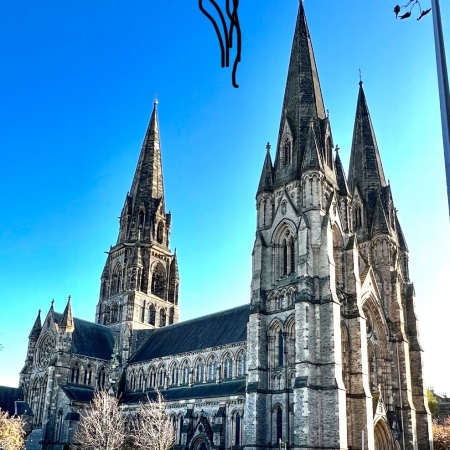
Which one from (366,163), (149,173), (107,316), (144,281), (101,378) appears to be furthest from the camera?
(149,173)

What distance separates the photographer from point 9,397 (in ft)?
184

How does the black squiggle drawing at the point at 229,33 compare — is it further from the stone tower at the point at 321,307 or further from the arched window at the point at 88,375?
the arched window at the point at 88,375

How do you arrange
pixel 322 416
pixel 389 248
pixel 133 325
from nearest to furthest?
pixel 322 416 < pixel 389 248 < pixel 133 325

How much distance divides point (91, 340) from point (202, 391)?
1865 cm

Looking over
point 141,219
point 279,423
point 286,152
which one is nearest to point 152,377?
point 141,219

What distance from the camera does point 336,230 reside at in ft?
137

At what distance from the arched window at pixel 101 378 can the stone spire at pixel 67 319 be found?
19.2 ft

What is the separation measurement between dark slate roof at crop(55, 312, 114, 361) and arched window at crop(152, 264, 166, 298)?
290 inches

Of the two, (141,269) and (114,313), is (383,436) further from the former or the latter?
(114,313)

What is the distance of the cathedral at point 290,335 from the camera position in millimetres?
34875

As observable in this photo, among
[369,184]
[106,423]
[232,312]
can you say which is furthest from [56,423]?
[369,184]

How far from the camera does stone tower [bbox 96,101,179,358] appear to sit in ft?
200

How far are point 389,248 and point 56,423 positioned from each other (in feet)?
117

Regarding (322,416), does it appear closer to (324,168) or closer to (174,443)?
(174,443)
